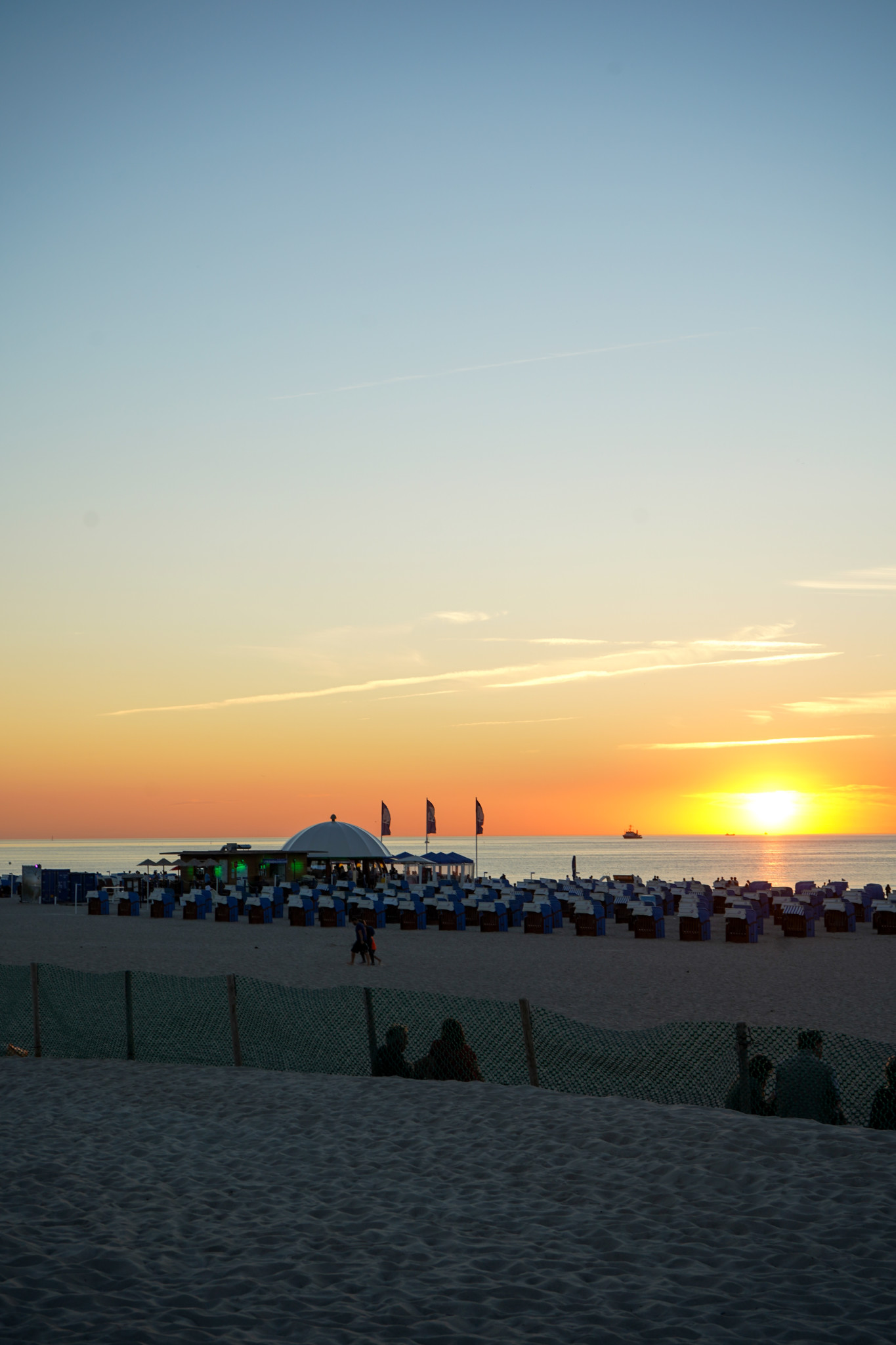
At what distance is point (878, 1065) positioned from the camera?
403 inches

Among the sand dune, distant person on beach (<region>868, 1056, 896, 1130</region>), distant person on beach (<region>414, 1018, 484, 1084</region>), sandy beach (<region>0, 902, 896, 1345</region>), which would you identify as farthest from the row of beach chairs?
distant person on beach (<region>868, 1056, 896, 1130</region>)

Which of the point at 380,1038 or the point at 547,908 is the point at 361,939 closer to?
the point at 380,1038

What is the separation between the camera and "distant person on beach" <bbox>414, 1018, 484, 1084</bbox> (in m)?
10.4

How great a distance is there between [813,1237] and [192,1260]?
3508 mm

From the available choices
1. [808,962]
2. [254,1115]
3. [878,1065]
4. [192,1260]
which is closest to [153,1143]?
[254,1115]

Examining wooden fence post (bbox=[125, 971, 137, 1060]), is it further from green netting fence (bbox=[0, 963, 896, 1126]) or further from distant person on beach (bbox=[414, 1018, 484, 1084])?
distant person on beach (bbox=[414, 1018, 484, 1084])

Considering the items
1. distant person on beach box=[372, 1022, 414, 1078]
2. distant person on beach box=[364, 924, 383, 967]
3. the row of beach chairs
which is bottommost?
the row of beach chairs

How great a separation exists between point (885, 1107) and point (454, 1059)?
4025 millimetres

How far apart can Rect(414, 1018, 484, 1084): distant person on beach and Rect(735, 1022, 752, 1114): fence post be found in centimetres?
273

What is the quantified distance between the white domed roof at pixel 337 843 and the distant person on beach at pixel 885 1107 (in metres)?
39.9

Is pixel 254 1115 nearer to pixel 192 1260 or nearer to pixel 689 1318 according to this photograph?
pixel 192 1260

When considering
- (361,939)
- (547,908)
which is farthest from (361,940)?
(547,908)

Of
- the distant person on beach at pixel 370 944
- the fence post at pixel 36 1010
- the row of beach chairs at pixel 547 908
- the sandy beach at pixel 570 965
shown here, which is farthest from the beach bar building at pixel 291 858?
the fence post at pixel 36 1010

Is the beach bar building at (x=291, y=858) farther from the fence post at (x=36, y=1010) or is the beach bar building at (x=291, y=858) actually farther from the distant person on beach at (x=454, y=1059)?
the distant person on beach at (x=454, y=1059)
